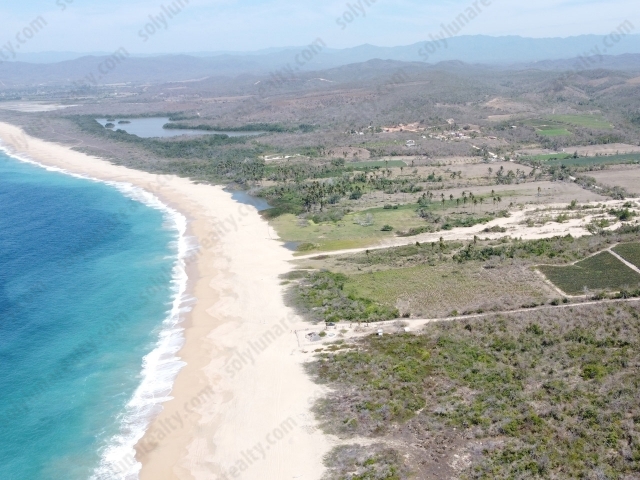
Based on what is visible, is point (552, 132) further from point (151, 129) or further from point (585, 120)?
point (151, 129)

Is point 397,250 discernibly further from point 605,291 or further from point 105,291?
point 105,291

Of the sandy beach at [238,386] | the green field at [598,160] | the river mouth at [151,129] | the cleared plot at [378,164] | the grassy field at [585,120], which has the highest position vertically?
the river mouth at [151,129]

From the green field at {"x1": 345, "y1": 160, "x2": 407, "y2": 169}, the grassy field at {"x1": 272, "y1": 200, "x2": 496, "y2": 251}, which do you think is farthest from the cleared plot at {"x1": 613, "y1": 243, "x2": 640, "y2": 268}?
the green field at {"x1": 345, "y1": 160, "x2": 407, "y2": 169}

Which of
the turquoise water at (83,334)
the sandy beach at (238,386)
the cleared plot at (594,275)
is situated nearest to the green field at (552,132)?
the cleared plot at (594,275)

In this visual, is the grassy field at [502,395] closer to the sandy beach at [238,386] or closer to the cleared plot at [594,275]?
the sandy beach at [238,386]

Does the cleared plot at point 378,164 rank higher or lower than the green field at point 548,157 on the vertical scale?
higher

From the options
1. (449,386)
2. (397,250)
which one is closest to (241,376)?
(449,386)

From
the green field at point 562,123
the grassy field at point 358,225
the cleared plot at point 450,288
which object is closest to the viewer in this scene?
the cleared plot at point 450,288
